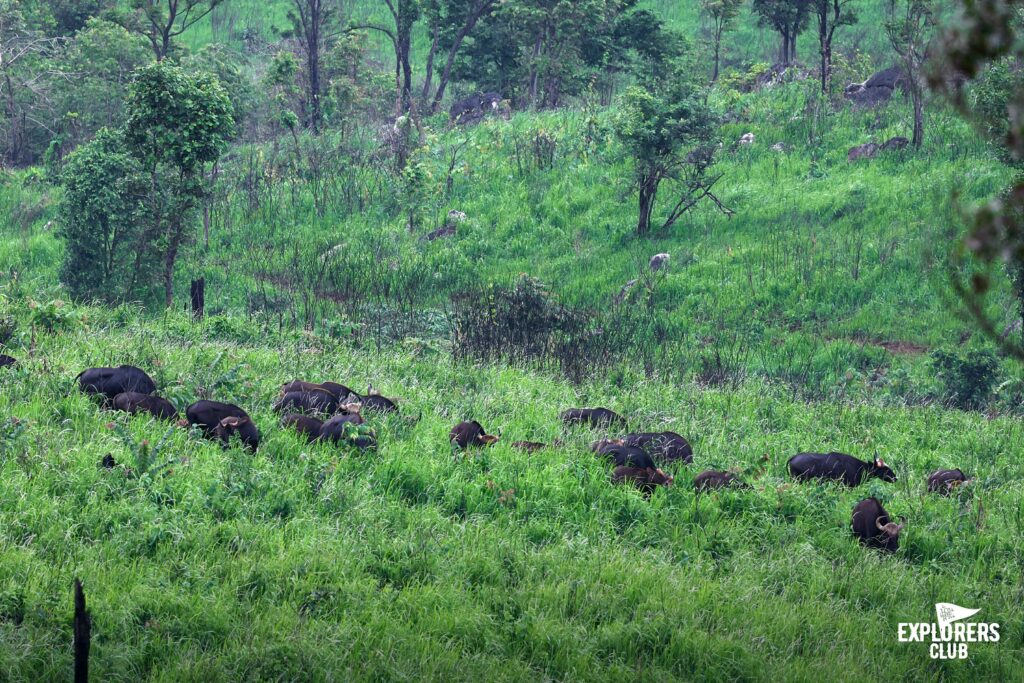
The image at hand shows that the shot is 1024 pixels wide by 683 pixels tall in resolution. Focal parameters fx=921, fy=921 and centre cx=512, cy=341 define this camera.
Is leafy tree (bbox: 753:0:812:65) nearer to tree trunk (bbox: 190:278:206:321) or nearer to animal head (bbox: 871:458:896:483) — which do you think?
tree trunk (bbox: 190:278:206:321)

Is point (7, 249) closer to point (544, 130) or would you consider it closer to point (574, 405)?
point (544, 130)

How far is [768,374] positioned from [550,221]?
829cm

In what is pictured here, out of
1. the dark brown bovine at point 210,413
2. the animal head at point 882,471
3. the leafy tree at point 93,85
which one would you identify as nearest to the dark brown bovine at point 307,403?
the dark brown bovine at point 210,413

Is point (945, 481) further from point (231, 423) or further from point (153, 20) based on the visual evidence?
point (153, 20)

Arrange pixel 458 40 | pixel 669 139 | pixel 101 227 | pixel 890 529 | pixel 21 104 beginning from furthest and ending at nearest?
pixel 458 40
pixel 21 104
pixel 669 139
pixel 101 227
pixel 890 529

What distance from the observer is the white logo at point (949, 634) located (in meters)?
4.77

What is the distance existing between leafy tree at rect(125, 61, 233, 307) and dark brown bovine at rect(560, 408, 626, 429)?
347 inches

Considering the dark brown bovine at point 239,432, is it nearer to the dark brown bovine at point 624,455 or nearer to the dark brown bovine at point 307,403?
the dark brown bovine at point 307,403

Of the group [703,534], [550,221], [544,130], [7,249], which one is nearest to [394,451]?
[703,534]

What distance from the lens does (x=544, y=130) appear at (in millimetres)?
24375

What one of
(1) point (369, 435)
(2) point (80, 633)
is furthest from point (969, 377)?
(2) point (80, 633)

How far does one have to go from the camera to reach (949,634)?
4906 mm

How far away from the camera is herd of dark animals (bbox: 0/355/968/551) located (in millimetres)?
6637

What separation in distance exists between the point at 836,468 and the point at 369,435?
142 inches
